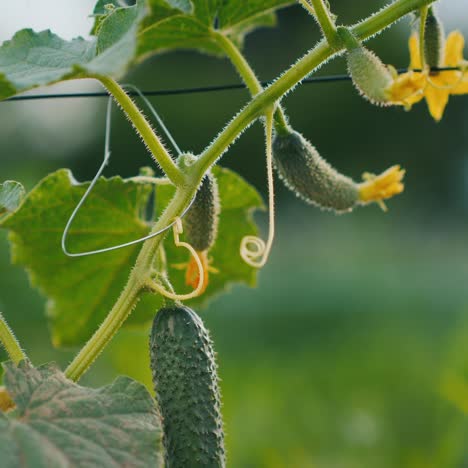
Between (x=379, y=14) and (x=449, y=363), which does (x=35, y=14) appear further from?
(x=449, y=363)

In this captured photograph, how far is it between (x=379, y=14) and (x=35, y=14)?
84 cm

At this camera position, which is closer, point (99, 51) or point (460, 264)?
point (99, 51)

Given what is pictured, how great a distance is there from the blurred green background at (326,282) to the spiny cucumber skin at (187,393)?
0.72 meters

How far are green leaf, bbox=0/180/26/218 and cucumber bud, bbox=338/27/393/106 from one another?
50 centimetres

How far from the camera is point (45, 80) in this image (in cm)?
104

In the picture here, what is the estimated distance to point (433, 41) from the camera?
1.41 metres

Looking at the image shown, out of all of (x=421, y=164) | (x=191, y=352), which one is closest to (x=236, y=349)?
(x=191, y=352)

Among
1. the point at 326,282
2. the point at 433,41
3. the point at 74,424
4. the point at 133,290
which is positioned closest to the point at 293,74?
the point at 433,41

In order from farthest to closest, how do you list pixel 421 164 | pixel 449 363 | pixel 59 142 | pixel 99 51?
pixel 421 164 → pixel 59 142 → pixel 449 363 → pixel 99 51

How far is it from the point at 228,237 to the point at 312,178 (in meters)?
0.50

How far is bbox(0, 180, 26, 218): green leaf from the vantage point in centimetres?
120

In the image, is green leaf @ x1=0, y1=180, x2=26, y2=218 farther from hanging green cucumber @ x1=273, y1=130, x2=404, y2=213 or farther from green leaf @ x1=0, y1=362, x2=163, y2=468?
hanging green cucumber @ x1=273, y1=130, x2=404, y2=213

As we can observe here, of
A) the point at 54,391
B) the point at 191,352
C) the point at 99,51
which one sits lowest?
the point at 54,391

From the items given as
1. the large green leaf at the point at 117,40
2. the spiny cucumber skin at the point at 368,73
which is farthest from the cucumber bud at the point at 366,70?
the large green leaf at the point at 117,40
